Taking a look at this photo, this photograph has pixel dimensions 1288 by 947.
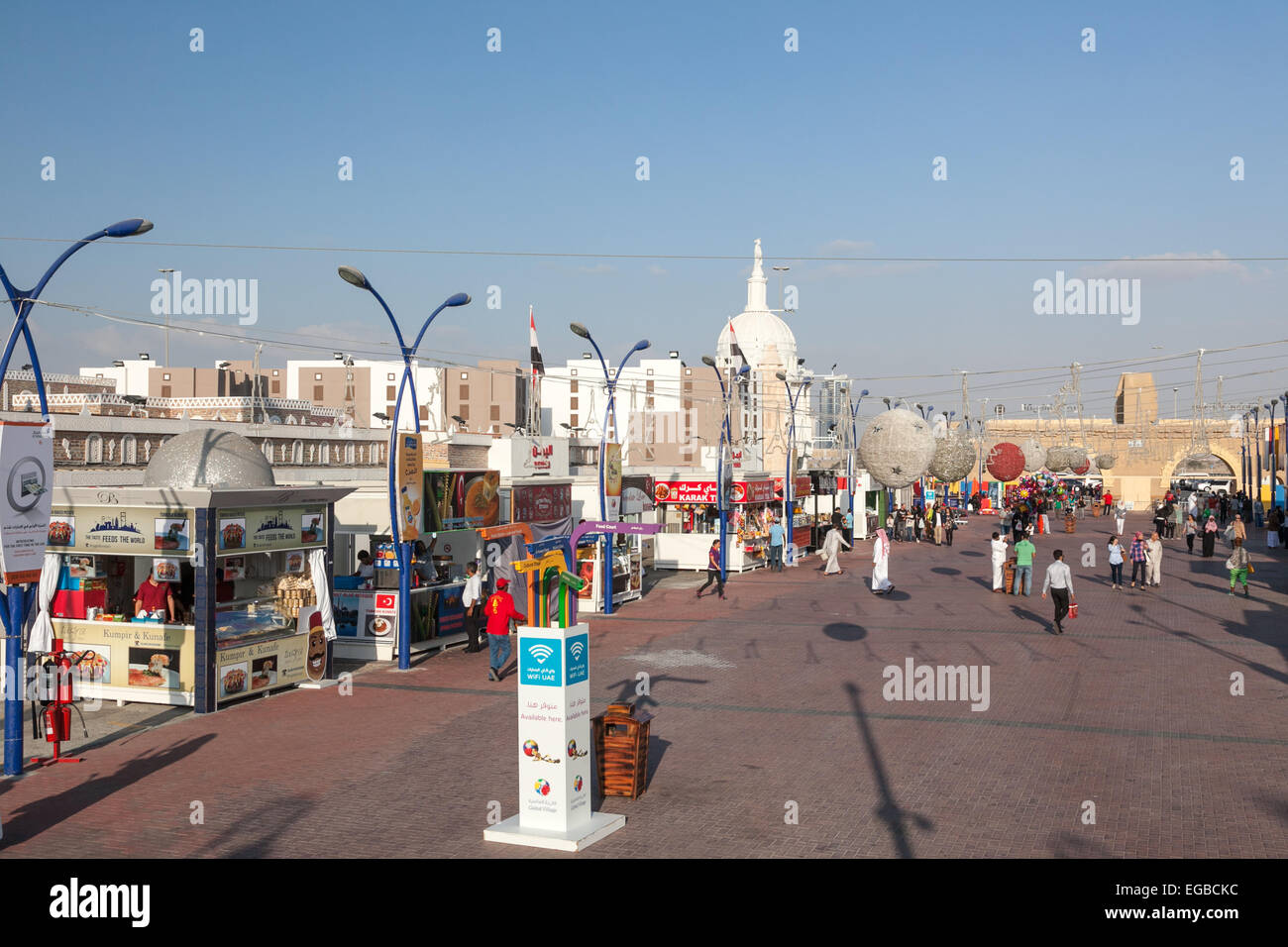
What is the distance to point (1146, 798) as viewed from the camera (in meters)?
10.4

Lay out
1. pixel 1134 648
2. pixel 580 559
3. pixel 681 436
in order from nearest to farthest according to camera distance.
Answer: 1. pixel 1134 648
2. pixel 580 559
3. pixel 681 436

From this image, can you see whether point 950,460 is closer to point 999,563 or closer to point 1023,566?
point 999,563

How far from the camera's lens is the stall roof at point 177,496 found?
1462 centimetres

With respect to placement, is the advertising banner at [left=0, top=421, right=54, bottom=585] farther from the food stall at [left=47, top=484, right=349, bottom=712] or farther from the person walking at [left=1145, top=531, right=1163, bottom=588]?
the person walking at [left=1145, top=531, right=1163, bottom=588]

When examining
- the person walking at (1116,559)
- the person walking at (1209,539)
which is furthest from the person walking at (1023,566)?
the person walking at (1209,539)

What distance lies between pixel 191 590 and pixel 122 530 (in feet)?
6.26

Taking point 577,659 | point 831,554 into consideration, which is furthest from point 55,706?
point 831,554

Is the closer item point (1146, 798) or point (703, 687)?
point (1146, 798)

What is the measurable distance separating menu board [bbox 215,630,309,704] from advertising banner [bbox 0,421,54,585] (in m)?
3.51

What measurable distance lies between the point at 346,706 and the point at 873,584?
52.1ft

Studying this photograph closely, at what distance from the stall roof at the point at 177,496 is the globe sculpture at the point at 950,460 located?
98.0 ft

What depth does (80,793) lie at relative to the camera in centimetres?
1091
